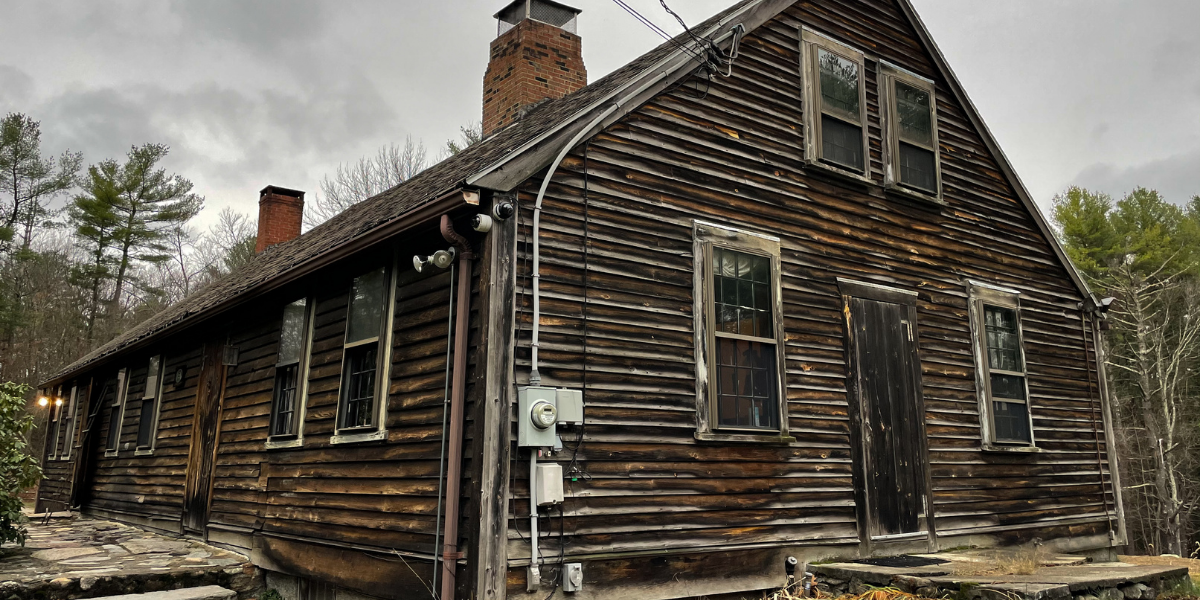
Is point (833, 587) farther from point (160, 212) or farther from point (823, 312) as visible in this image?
point (160, 212)

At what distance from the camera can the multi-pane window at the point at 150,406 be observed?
46.2 feet

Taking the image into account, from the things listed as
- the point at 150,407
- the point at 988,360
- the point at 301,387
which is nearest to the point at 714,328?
the point at 988,360

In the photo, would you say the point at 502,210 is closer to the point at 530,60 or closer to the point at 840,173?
the point at 840,173

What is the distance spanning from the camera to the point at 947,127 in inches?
432

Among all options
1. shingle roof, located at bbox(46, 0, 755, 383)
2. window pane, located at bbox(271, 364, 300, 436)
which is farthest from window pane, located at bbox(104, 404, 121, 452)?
window pane, located at bbox(271, 364, 300, 436)

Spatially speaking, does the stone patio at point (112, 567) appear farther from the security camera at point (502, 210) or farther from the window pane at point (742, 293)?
the window pane at point (742, 293)

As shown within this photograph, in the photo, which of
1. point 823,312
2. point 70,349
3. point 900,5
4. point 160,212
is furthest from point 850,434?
point 160,212

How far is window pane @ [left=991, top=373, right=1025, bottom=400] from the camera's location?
34.0ft

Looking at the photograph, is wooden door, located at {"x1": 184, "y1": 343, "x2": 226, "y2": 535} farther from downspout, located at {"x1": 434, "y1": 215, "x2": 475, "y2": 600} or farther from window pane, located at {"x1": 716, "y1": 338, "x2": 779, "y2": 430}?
window pane, located at {"x1": 716, "y1": 338, "x2": 779, "y2": 430}

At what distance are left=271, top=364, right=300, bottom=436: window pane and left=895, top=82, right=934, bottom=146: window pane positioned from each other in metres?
7.75

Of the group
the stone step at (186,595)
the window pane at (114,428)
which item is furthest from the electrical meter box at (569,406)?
the window pane at (114,428)

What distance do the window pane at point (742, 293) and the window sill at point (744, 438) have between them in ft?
3.14

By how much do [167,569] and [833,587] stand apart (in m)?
6.48

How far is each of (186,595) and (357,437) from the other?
1998 millimetres
